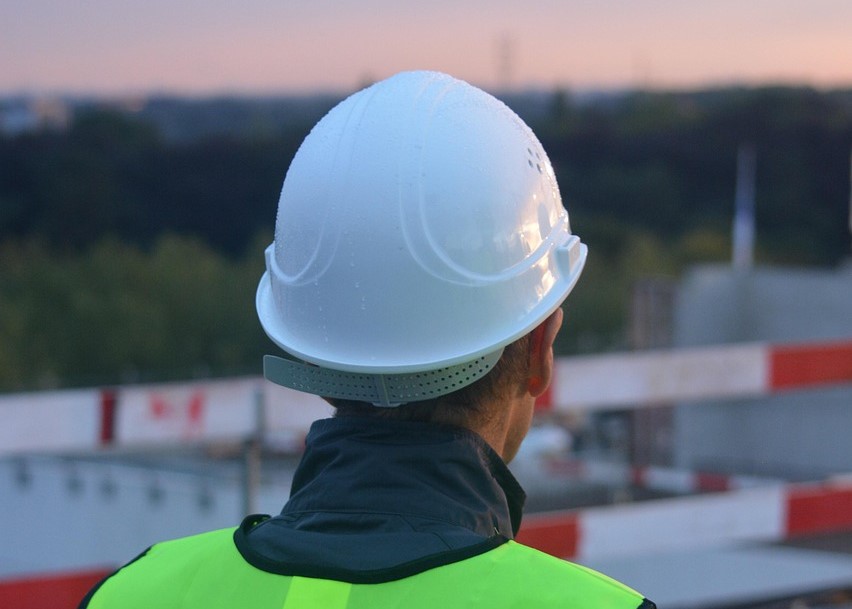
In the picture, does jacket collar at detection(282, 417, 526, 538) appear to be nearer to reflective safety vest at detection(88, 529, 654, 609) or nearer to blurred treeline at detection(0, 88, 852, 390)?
reflective safety vest at detection(88, 529, 654, 609)

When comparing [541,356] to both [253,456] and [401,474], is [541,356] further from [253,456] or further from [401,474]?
[253,456]

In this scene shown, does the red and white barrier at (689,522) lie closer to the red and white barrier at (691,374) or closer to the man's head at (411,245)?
the red and white barrier at (691,374)

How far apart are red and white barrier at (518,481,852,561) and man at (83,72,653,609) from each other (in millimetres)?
2239

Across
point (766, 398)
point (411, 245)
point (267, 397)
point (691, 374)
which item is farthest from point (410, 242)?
point (766, 398)

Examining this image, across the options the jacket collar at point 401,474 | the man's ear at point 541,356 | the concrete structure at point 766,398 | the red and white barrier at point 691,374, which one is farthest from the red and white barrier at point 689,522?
the concrete structure at point 766,398

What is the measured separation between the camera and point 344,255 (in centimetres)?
155

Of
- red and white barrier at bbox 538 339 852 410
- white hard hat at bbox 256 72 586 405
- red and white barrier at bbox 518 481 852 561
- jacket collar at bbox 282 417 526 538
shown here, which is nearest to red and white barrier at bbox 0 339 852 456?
red and white barrier at bbox 538 339 852 410

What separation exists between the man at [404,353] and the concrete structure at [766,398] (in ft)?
39.8

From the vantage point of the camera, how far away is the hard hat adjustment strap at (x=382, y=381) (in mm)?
1508

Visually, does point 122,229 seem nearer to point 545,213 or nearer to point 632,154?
point 632,154

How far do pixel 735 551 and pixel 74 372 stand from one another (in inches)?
1637

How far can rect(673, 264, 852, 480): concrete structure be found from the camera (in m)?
13.5

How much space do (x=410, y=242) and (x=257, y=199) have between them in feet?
223

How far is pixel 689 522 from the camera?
162 inches
